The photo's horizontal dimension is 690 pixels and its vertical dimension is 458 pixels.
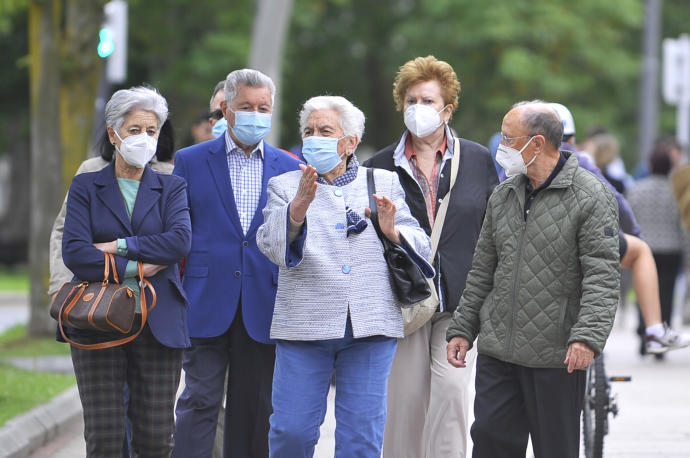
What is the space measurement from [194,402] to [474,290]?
1413mm

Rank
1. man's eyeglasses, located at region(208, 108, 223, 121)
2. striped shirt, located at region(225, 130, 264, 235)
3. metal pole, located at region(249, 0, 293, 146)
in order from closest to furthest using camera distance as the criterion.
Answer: striped shirt, located at region(225, 130, 264, 235), man's eyeglasses, located at region(208, 108, 223, 121), metal pole, located at region(249, 0, 293, 146)

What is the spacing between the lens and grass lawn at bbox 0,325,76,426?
9.05m

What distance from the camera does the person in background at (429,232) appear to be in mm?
6680

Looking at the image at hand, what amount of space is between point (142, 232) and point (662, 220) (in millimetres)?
8733

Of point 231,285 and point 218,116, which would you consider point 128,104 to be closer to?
point 231,285

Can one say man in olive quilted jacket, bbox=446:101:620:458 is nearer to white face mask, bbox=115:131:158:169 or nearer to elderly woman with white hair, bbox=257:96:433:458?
elderly woman with white hair, bbox=257:96:433:458

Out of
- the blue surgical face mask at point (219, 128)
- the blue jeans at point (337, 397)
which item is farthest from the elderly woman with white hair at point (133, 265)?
the blue surgical face mask at point (219, 128)

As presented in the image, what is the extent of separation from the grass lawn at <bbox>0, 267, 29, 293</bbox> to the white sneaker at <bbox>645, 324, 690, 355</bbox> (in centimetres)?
1785

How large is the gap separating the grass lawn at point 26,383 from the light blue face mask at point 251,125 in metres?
2.83

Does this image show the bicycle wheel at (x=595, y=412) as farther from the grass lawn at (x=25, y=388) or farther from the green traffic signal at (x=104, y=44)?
the green traffic signal at (x=104, y=44)

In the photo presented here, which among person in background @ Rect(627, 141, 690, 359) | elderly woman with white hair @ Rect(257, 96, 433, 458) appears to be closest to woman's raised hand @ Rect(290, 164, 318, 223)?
elderly woman with white hair @ Rect(257, 96, 433, 458)

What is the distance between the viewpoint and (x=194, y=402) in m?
6.42

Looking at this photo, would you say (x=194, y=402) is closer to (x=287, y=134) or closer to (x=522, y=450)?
(x=522, y=450)

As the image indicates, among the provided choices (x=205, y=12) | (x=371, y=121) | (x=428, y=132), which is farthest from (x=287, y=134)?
(x=428, y=132)
